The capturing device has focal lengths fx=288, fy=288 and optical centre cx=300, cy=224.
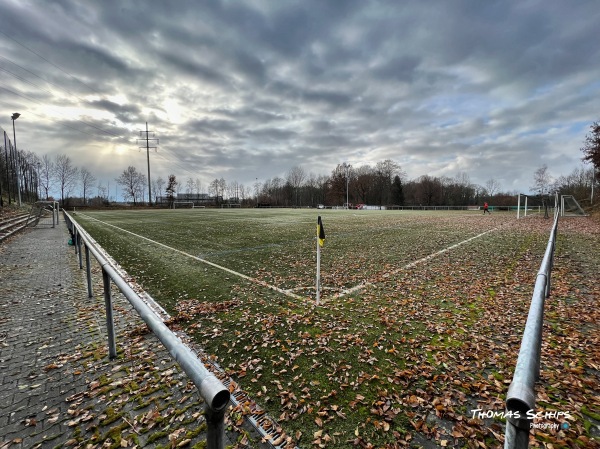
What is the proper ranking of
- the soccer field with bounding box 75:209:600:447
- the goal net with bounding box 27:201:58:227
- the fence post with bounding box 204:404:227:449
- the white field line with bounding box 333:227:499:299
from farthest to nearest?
the goal net with bounding box 27:201:58:227 → the white field line with bounding box 333:227:499:299 → the soccer field with bounding box 75:209:600:447 → the fence post with bounding box 204:404:227:449

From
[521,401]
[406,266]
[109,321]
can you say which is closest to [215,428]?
[521,401]

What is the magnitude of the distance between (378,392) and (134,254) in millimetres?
10706

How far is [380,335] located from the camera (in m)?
4.50

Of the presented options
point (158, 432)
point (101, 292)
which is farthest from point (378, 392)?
point (101, 292)

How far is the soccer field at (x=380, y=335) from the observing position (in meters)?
2.90

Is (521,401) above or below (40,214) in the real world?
above

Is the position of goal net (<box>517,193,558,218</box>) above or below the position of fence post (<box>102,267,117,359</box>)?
above

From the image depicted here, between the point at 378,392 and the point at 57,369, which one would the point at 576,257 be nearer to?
the point at 378,392

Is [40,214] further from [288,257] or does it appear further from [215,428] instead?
[215,428]

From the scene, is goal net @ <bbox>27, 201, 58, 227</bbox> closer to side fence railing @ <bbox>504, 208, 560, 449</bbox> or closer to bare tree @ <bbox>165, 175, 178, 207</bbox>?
side fence railing @ <bbox>504, 208, 560, 449</bbox>

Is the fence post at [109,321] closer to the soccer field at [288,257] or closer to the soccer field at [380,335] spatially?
the soccer field at [380,335]

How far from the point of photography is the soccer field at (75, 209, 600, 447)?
2896 mm

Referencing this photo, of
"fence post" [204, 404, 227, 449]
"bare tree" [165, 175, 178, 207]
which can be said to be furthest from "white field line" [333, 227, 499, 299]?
"bare tree" [165, 175, 178, 207]

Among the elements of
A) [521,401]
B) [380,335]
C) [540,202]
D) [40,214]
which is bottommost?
[380,335]
